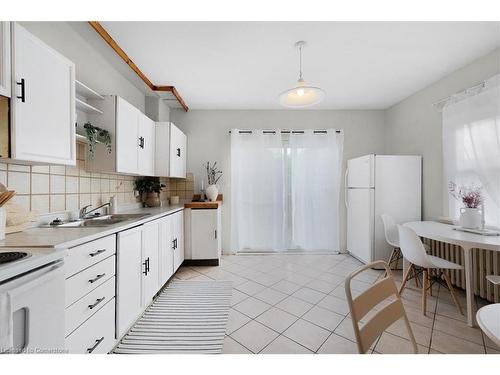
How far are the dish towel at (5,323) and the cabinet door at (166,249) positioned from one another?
153 centimetres

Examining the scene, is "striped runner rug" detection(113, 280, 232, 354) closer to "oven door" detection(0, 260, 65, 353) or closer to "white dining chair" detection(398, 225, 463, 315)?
"oven door" detection(0, 260, 65, 353)

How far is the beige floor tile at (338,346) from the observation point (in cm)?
156

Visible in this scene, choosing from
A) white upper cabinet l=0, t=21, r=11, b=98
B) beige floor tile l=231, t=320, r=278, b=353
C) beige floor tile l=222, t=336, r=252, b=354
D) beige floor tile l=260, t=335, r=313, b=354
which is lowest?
beige floor tile l=222, t=336, r=252, b=354

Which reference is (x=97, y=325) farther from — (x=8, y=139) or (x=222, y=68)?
(x=222, y=68)

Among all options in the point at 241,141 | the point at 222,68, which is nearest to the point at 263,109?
the point at 241,141

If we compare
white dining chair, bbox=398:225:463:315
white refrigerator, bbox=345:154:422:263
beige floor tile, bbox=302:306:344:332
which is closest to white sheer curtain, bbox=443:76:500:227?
white refrigerator, bbox=345:154:422:263

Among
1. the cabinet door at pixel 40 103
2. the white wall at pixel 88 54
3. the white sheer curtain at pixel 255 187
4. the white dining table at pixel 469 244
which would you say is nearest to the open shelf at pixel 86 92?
the white wall at pixel 88 54

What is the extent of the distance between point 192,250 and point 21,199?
2.00 m

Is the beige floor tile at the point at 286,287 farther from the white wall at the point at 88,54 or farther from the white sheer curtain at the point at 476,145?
the white wall at the point at 88,54

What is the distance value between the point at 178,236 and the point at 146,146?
3.82ft

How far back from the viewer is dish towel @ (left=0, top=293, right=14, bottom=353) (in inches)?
29.1

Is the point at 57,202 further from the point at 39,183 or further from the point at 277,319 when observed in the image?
the point at 277,319

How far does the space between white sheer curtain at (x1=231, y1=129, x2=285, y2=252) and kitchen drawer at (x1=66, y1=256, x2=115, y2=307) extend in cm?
241

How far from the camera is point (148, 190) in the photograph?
3021 millimetres
